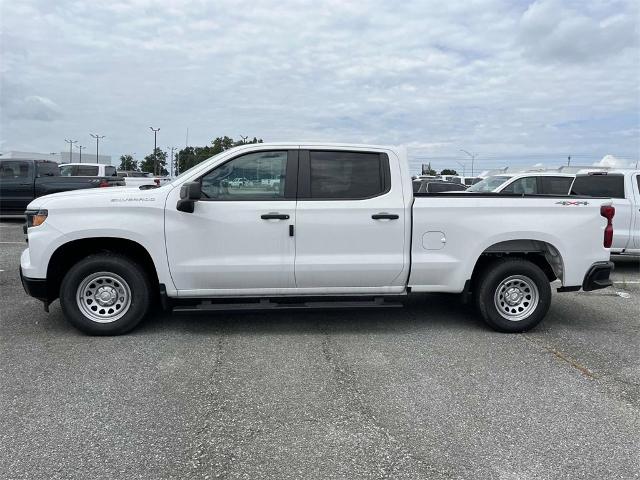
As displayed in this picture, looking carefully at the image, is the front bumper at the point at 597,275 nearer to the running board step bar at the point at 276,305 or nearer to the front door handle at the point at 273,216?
the running board step bar at the point at 276,305

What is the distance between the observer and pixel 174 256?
5.43 meters

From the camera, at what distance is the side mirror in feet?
17.1

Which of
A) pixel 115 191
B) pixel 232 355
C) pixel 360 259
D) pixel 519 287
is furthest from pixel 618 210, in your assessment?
pixel 115 191

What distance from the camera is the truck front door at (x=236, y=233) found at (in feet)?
17.8

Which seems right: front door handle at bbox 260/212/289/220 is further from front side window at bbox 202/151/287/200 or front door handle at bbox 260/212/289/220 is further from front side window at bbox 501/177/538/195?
front side window at bbox 501/177/538/195

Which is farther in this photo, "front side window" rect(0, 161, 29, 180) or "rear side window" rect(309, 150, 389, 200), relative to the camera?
"front side window" rect(0, 161, 29, 180)

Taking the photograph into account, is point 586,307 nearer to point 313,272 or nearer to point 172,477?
point 313,272

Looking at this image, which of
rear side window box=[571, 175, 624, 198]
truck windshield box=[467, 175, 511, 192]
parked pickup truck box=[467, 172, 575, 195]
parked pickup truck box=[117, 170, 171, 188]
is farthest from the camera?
truck windshield box=[467, 175, 511, 192]

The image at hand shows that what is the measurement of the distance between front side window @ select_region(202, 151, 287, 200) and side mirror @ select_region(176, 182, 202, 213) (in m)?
0.21

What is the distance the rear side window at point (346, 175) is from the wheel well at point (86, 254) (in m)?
1.86

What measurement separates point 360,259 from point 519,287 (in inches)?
71.0

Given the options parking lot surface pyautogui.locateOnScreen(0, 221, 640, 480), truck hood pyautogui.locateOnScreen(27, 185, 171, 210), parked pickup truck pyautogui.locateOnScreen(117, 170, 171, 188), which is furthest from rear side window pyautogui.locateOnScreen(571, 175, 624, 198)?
truck hood pyautogui.locateOnScreen(27, 185, 171, 210)

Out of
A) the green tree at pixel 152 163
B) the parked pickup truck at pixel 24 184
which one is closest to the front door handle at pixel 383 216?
the parked pickup truck at pixel 24 184

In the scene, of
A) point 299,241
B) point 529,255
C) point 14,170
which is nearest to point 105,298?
point 299,241
